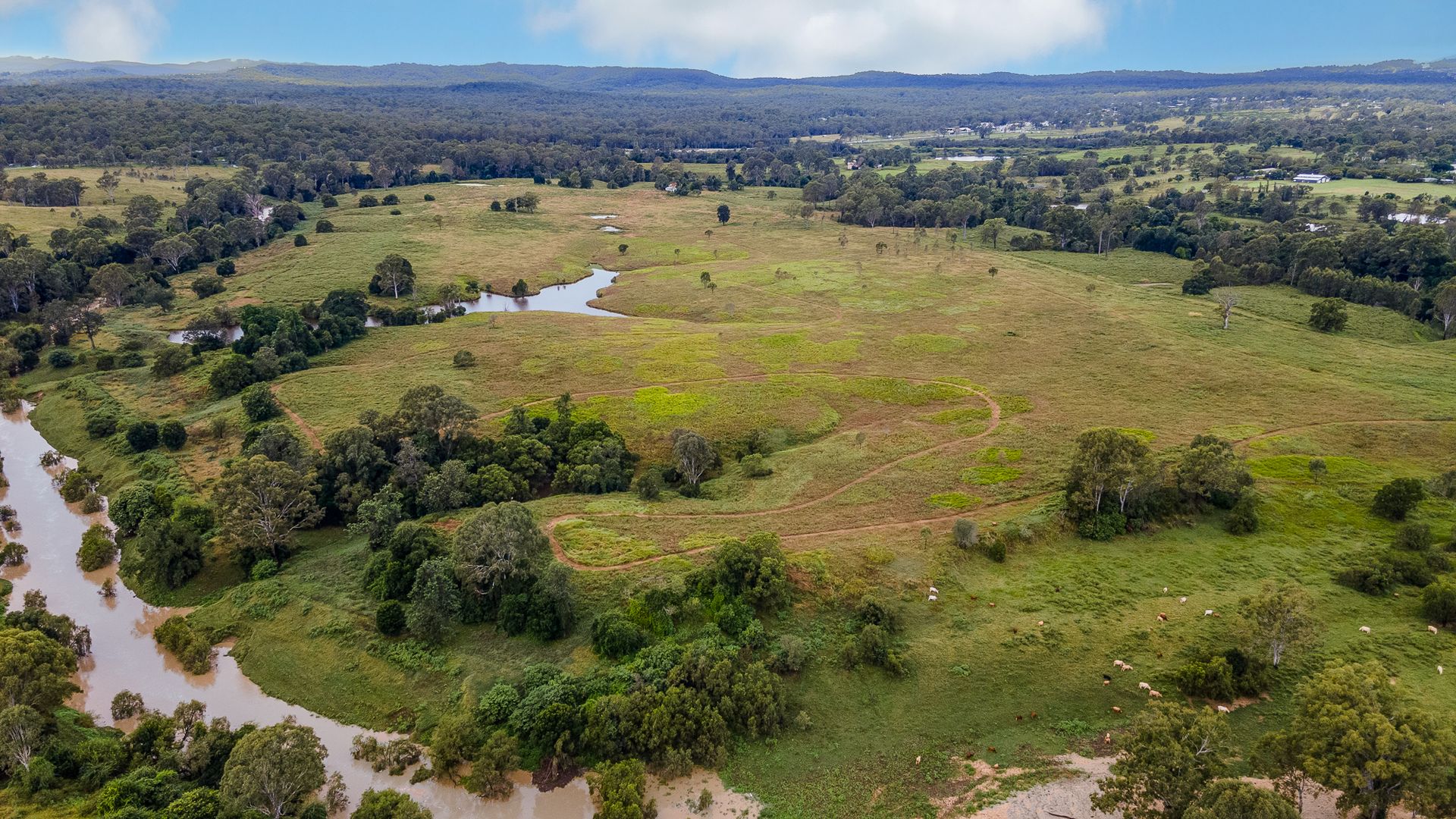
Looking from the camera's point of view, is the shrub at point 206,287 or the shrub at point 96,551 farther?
the shrub at point 206,287

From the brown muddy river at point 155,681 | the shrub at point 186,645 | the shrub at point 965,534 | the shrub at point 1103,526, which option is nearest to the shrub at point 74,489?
the brown muddy river at point 155,681

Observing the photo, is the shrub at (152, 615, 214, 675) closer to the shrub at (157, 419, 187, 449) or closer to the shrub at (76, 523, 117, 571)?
the shrub at (76, 523, 117, 571)

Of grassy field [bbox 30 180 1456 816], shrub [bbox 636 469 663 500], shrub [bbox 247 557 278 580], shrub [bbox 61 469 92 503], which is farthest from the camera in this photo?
shrub [bbox 61 469 92 503]

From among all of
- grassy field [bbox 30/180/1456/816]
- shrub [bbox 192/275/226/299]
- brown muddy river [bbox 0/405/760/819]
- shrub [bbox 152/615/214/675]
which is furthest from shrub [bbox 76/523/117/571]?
shrub [bbox 192/275/226/299]

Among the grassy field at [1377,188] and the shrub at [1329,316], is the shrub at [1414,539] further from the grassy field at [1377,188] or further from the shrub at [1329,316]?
the grassy field at [1377,188]

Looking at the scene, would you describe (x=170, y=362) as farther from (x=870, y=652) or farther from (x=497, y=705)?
(x=870, y=652)
